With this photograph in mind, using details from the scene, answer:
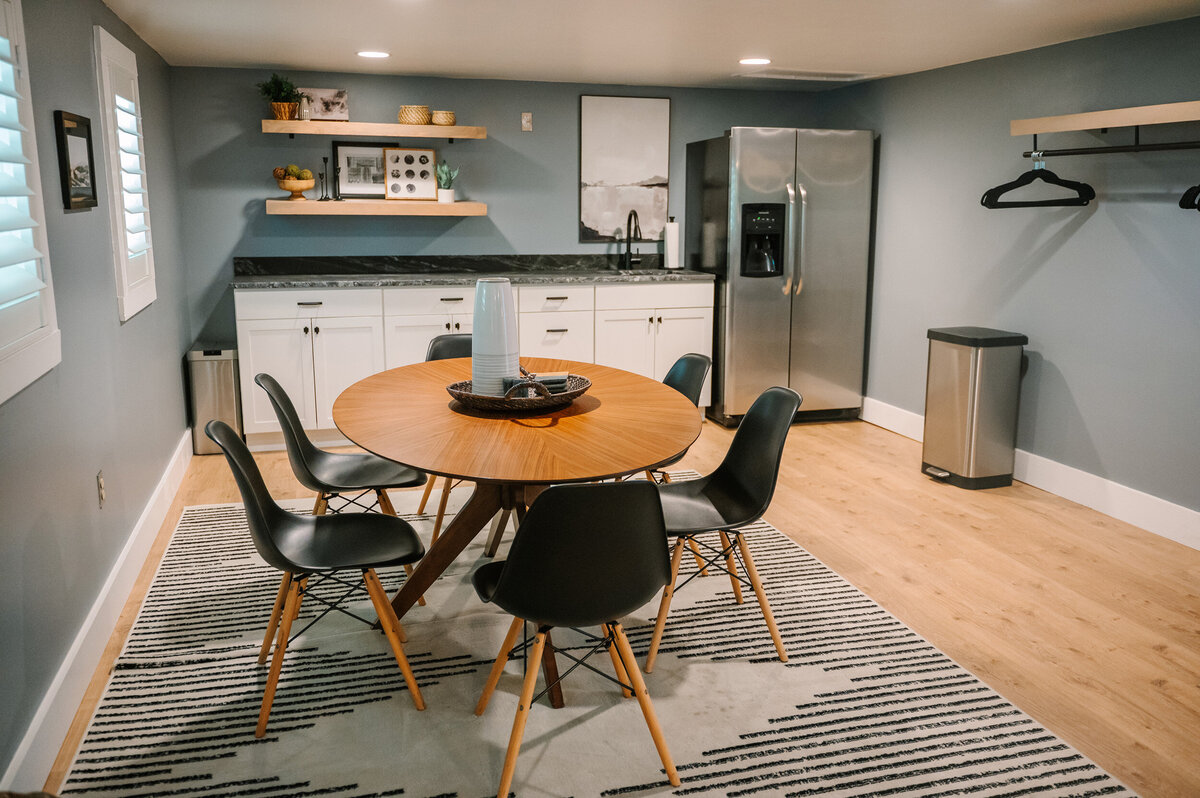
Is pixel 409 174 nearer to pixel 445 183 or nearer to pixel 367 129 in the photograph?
pixel 445 183

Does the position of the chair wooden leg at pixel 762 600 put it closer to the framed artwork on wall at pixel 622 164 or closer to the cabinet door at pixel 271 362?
the cabinet door at pixel 271 362

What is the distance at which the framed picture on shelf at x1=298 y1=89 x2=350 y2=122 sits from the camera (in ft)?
16.8

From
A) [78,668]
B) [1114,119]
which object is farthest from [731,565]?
[1114,119]

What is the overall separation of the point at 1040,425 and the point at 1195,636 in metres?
1.62

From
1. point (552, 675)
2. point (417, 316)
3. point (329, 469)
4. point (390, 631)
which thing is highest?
point (417, 316)

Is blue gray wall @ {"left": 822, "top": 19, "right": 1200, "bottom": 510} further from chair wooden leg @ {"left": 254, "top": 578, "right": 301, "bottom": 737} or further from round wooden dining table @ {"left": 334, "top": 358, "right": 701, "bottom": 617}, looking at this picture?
chair wooden leg @ {"left": 254, "top": 578, "right": 301, "bottom": 737}

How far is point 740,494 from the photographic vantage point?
2764mm

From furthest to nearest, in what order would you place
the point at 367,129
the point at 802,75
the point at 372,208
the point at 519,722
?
the point at 802,75 < the point at 372,208 < the point at 367,129 < the point at 519,722

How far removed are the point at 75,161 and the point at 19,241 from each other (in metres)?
0.77

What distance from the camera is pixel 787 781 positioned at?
211 centimetres

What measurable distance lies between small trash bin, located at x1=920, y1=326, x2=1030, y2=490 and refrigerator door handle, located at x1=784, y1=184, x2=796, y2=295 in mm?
1152

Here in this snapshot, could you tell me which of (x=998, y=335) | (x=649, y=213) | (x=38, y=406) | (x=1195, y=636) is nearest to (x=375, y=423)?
(x=38, y=406)

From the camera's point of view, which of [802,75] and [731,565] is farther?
[802,75]

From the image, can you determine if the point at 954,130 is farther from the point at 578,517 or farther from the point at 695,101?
the point at 578,517
